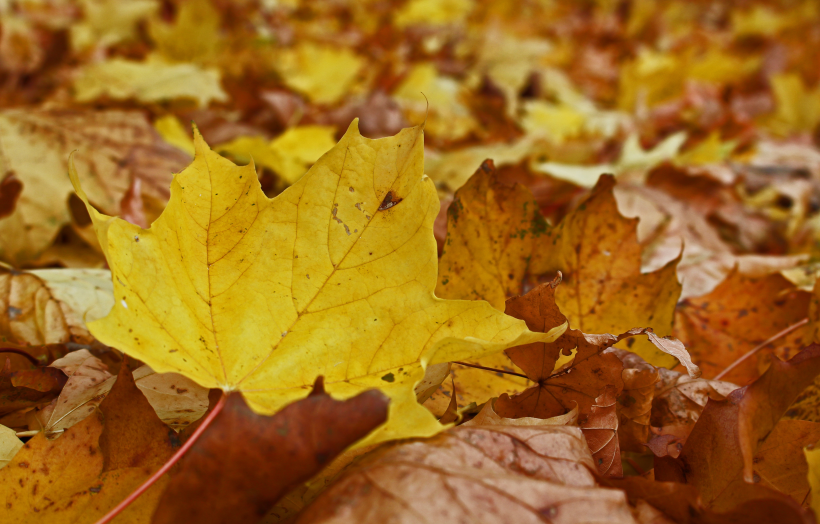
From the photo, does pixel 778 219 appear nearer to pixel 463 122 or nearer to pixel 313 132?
pixel 463 122

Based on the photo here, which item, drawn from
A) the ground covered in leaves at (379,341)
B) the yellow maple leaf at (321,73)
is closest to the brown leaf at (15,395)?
the ground covered in leaves at (379,341)

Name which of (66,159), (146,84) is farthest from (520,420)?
(146,84)

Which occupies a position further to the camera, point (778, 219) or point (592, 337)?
point (778, 219)

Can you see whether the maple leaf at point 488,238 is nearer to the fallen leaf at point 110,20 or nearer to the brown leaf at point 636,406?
the brown leaf at point 636,406

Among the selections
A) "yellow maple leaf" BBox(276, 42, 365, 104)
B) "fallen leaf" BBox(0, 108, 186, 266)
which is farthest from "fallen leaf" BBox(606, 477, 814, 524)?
"yellow maple leaf" BBox(276, 42, 365, 104)

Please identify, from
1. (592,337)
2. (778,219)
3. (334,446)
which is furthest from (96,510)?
(778,219)

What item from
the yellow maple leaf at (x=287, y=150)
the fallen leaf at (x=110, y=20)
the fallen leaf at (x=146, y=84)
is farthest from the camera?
the fallen leaf at (x=110, y=20)
